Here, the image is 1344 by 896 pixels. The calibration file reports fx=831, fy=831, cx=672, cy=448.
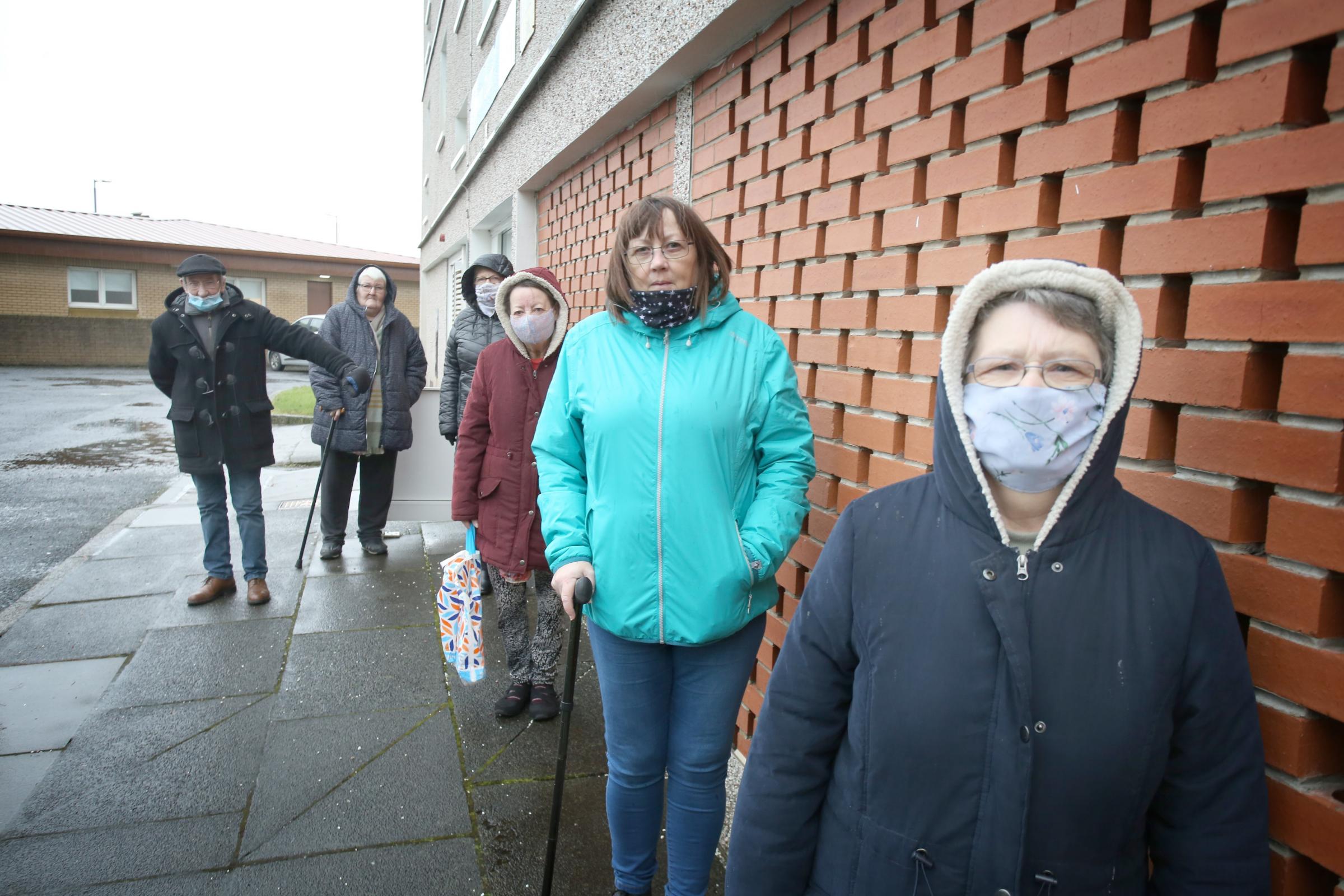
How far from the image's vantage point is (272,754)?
3.32 meters

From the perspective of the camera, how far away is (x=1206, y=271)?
1.45 metres

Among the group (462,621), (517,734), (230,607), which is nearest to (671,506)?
(462,621)

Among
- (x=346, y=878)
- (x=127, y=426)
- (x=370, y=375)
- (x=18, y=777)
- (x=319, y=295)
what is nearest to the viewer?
(x=346, y=878)

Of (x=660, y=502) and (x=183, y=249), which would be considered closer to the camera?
(x=660, y=502)

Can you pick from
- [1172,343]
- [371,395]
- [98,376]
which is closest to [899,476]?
[1172,343]

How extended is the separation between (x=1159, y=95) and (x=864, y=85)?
1.06m

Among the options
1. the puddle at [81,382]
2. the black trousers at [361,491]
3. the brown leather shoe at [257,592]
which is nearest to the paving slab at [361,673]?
the brown leather shoe at [257,592]

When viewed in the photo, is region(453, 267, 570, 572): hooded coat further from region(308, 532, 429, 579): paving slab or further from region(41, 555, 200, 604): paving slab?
region(41, 555, 200, 604): paving slab

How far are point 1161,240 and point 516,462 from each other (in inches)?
102

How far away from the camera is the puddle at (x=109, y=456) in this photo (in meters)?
9.91

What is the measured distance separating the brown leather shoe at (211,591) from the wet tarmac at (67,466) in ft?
3.93

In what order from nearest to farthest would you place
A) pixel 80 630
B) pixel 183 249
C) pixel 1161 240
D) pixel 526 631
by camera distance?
pixel 1161 240, pixel 526 631, pixel 80 630, pixel 183 249

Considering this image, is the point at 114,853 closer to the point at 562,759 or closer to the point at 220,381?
the point at 562,759

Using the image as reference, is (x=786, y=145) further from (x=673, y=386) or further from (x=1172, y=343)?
(x=1172, y=343)
